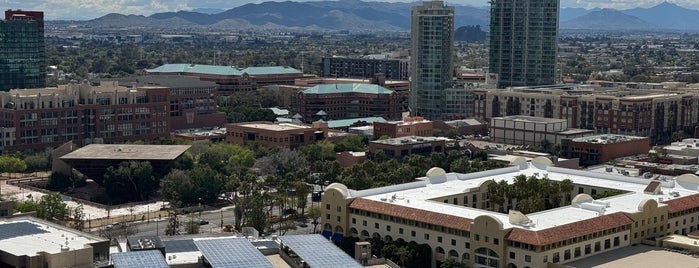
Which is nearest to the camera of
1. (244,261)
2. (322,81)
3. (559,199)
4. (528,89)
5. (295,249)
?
(244,261)

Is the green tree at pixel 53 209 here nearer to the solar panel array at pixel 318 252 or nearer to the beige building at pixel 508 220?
the beige building at pixel 508 220

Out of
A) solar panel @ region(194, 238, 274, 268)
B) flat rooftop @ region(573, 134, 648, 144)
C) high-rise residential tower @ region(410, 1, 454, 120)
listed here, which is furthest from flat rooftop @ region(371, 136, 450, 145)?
solar panel @ region(194, 238, 274, 268)

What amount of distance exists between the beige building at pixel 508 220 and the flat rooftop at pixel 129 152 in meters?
27.3

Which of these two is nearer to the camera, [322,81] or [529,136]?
[529,136]

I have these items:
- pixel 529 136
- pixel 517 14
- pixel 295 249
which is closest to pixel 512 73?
pixel 517 14

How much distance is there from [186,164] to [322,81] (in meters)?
76.5

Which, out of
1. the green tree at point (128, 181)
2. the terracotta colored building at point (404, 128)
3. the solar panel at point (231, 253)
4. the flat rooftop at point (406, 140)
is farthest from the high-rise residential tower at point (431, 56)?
the solar panel at point (231, 253)

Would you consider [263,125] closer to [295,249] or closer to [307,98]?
[307,98]

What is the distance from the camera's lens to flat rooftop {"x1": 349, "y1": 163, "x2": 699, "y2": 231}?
6388 cm

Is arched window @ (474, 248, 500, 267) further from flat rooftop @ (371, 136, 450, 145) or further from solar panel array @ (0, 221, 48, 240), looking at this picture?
flat rooftop @ (371, 136, 450, 145)

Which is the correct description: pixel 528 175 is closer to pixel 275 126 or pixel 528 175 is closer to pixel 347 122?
pixel 275 126

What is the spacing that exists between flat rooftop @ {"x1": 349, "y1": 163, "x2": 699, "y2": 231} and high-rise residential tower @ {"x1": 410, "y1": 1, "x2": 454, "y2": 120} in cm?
6460

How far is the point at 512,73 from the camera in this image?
158 metres

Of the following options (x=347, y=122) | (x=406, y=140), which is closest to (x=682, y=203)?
(x=406, y=140)
